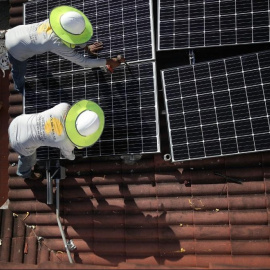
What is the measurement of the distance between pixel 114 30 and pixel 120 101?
1675 millimetres

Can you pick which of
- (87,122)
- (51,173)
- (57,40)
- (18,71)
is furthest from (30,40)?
(51,173)

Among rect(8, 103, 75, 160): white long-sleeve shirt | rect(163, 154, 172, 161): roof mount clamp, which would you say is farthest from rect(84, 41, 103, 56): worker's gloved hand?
rect(163, 154, 172, 161): roof mount clamp

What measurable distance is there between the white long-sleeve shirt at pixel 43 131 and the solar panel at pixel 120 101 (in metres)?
0.94

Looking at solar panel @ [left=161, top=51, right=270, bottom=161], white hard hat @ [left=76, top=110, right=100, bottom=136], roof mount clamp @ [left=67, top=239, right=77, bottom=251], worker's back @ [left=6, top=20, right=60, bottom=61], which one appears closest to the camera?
white hard hat @ [left=76, top=110, right=100, bottom=136]

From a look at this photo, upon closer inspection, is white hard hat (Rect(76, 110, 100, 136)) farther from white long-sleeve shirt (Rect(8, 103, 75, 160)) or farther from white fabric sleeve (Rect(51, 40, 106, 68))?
white fabric sleeve (Rect(51, 40, 106, 68))

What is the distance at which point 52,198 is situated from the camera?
27.1ft

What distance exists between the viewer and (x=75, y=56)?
25.1 ft

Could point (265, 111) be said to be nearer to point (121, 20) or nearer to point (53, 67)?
point (121, 20)

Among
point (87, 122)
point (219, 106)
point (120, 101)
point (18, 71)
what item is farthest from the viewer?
point (18, 71)

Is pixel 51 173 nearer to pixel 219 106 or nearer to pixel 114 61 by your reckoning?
pixel 114 61

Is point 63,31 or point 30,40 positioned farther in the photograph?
point 30,40

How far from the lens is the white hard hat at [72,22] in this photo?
7.02m

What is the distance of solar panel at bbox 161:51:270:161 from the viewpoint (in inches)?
287

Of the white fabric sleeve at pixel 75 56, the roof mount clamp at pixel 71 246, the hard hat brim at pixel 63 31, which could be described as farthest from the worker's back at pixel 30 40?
the roof mount clamp at pixel 71 246
